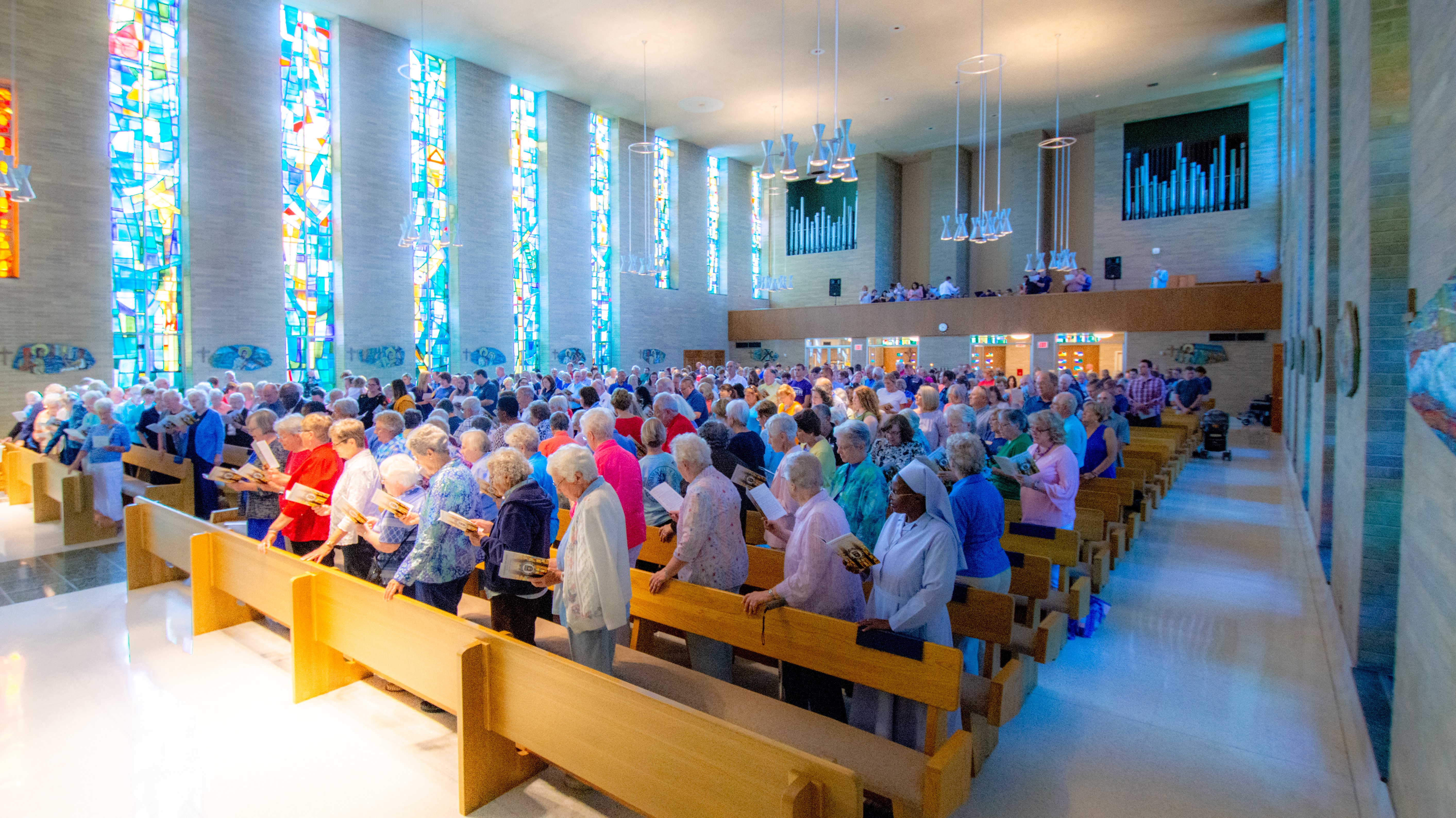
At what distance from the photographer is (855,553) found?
2.59 metres

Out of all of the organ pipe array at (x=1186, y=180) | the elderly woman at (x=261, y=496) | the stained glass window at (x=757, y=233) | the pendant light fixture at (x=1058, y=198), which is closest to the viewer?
the elderly woman at (x=261, y=496)

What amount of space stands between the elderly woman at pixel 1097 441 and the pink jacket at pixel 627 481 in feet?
14.9

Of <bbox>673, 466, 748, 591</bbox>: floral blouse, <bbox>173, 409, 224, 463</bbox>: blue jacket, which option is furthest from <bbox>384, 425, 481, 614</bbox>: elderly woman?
<bbox>173, 409, 224, 463</bbox>: blue jacket

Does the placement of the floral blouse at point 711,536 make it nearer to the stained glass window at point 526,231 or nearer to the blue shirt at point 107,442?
the blue shirt at point 107,442

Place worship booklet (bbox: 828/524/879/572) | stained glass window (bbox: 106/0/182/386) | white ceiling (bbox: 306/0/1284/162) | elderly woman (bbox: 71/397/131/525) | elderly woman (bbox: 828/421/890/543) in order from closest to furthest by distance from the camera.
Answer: worship booklet (bbox: 828/524/879/572), elderly woman (bbox: 828/421/890/543), elderly woman (bbox: 71/397/131/525), stained glass window (bbox: 106/0/182/386), white ceiling (bbox: 306/0/1284/162)

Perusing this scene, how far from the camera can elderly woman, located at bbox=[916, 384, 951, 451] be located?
668 cm

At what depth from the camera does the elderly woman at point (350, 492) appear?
154 inches

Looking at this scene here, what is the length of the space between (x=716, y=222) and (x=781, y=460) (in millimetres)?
19166

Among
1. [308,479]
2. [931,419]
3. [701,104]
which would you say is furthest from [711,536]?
[701,104]

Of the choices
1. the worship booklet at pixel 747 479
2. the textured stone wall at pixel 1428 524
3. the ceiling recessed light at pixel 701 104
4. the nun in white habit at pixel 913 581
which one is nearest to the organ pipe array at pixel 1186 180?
the ceiling recessed light at pixel 701 104

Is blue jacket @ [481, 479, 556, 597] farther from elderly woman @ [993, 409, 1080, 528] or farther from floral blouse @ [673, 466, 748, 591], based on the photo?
elderly woman @ [993, 409, 1080, 528]

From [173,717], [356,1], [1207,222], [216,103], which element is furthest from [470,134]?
[1207,222]

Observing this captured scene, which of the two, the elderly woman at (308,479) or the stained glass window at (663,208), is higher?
the stained glass window at (663,208)

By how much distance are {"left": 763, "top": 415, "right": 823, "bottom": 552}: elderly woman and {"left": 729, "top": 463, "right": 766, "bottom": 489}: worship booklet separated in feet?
0.27
